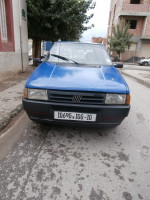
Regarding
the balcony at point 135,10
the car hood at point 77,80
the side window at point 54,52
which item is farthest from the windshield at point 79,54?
the balcony at point 135,10

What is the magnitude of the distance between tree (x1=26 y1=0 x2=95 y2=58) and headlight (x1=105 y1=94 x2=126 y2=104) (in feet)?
24.6

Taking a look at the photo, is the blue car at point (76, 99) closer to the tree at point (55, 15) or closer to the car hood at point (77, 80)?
the car hood at point (77, 80)

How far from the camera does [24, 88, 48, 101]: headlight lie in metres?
2.18

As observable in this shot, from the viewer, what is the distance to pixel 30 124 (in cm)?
302

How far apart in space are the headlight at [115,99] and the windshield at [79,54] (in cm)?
122

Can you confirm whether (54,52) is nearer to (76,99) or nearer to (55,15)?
(76,99)

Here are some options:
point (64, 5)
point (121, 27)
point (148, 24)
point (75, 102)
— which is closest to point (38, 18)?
point (64, 5)

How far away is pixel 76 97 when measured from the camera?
2.14 meters

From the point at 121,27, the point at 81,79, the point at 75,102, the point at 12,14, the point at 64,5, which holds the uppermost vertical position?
the point at 121,27

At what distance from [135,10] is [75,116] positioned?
2806 cm

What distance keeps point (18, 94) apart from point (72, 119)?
2801 millimetres

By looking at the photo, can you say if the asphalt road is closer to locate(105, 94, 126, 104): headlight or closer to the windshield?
locate(105, 94, 126, 104): headlight

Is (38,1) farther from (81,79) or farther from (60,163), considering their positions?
(60,163)

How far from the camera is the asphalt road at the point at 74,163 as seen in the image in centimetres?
160
